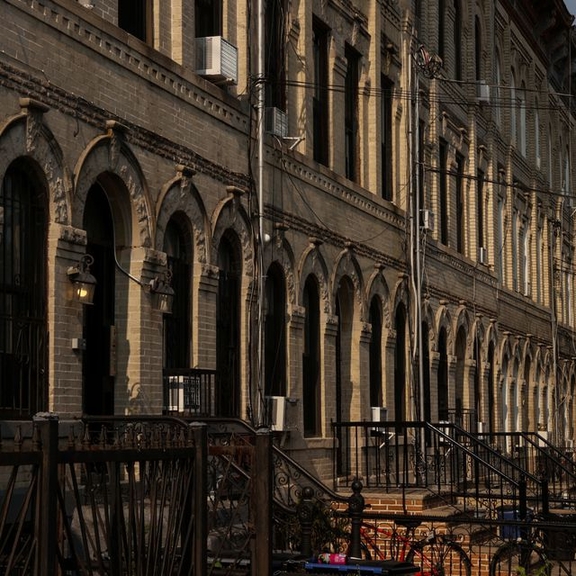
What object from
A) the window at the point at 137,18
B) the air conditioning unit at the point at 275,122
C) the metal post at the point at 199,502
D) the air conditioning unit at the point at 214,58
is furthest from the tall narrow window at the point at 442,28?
the metal post at the point at 199,502

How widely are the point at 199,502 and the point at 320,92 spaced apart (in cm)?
1418

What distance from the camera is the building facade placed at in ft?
45.1

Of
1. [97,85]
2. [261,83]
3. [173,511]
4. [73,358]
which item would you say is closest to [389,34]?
[261,83]

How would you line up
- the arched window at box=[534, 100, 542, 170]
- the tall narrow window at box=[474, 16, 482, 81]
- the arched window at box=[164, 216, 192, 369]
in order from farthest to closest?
the arched window at box=[534, 100, 542, 170], the tall narrow window at box=[474, 16, 482, 81], the arched window at box=[164, 216, 192, 369]

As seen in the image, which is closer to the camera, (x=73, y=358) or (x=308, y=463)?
(x=73, y=358)

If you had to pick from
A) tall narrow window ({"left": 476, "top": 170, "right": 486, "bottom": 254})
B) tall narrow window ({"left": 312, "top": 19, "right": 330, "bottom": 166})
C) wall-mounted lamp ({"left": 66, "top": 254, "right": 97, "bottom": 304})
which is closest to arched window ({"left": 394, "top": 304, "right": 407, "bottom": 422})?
tall narrow window ({"left": 312, "top": 19, "right": 330, "bottom": 166})

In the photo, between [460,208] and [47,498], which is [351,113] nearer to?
[460,208]

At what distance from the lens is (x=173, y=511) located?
9.11 meters

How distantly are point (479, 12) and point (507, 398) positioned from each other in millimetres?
10173

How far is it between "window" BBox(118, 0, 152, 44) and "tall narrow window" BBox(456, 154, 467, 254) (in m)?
16.5

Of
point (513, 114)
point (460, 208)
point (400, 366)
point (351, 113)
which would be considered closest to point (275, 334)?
point (351, 113)

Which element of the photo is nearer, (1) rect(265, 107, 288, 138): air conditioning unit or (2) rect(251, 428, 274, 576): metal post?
(2) rect(251, 428, 274, 576): metal post

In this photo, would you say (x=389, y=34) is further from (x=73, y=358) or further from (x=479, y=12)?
(x=73, y=358)

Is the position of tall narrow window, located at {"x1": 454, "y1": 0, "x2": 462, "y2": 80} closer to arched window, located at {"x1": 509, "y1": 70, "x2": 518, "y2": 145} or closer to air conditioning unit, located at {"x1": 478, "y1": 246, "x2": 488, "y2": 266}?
air conditioning unit, located at {"x1": 478, "y1": 246, "x2": 488, "y2": 266}
